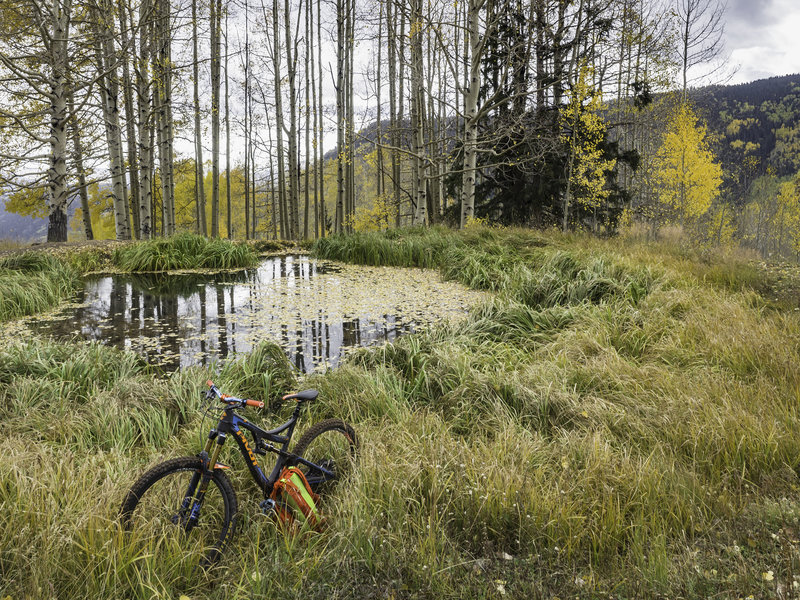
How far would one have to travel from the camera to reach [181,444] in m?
2.61

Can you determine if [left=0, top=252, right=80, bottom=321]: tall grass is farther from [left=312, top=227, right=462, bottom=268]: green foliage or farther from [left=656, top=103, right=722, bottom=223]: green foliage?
[left=656, top=103, right=722, bottom=223]: green foliage

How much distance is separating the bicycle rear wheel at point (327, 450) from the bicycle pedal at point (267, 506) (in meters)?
0.25

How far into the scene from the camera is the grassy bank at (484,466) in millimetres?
1553

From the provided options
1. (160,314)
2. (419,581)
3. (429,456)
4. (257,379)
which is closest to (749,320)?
(429,456)

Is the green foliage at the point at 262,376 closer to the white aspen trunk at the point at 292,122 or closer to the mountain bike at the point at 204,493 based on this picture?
the mountain bike at the point at 204,493

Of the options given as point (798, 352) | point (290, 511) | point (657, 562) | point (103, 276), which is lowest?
point (290, 511)

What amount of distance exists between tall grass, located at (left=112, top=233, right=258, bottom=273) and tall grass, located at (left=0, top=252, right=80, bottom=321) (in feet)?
4.46

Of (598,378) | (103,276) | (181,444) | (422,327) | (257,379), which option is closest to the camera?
(181,444)

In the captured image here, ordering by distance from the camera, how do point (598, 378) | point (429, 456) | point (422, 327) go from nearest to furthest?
point (429, 456), point (598, 378), point (422, 327)

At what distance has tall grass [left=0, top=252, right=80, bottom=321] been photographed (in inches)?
231

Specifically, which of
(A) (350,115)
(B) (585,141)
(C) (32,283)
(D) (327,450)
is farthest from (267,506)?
(A) (350,115)

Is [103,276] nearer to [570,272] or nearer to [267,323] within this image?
[267,323]

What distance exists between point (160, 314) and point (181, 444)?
405cm

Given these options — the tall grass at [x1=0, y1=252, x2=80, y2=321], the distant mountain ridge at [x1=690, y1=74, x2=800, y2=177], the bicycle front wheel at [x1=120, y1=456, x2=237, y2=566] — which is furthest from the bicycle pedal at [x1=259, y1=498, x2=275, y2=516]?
the distant mountain ridge at [x1=690, y1=74, x2=800, y2=177]
